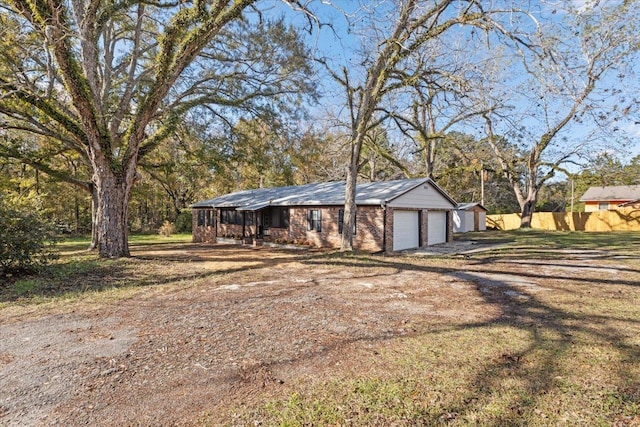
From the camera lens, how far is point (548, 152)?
25.2 m

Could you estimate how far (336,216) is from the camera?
1617 centimetres

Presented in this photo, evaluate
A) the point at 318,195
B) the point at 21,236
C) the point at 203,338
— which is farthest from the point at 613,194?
the point at 21,236

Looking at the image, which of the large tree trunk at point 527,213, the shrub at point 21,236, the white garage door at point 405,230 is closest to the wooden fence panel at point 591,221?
the large tree trunk at point 527,213

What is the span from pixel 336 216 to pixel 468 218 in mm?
16619

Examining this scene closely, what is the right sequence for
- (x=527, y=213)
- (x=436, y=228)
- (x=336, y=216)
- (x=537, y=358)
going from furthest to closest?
(x=527, y=213) → (x=436, y=228) → (x=336, y=216) → (x=537, y=358)

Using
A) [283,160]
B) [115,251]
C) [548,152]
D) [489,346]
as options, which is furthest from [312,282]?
[548,152]

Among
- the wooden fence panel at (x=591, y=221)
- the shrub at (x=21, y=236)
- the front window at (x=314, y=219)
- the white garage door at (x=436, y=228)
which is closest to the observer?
the shrub at (x=21, y=236)

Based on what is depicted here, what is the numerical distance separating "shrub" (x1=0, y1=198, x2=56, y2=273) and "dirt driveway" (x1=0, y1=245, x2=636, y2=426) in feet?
10.5

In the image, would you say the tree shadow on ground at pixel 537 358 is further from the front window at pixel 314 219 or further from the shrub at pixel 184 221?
the shrub at pixel 184 221

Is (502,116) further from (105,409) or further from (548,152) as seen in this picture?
(548,152)

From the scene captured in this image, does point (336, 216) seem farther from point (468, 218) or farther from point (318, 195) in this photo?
point (468, 218)

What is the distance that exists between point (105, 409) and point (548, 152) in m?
29.6

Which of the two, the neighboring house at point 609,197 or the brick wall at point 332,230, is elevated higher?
the neighboring house at point 609,197

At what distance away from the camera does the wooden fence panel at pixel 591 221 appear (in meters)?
26.5
